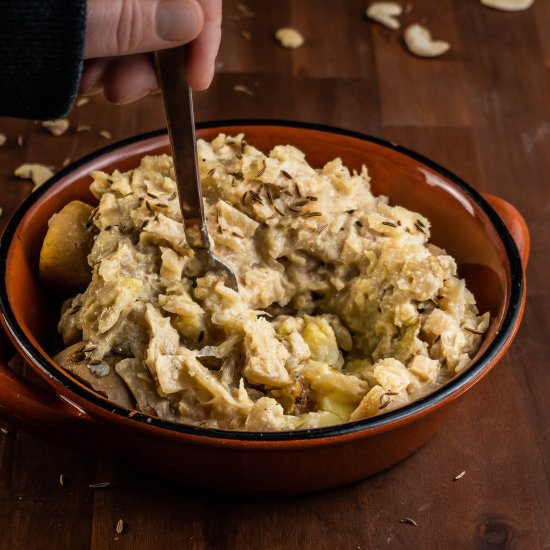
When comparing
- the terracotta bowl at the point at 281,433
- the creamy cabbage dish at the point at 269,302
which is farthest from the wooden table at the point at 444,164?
the creamy cabbage dish at the point at 269,302

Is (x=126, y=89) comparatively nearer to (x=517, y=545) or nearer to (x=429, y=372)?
(x=429, y=372)

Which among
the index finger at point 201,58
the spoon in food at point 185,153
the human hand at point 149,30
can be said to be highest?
the human hand at point 149,30

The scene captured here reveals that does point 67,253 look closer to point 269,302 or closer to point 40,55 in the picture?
point 269,302

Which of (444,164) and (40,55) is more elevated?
(40,55)

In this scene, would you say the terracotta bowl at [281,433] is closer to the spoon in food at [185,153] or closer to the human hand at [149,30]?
the spoon in food at [185,153]

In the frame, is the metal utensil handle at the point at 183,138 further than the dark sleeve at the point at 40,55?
Yes

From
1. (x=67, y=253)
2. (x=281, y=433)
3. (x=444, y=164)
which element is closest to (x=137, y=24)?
(x=67, y=253)

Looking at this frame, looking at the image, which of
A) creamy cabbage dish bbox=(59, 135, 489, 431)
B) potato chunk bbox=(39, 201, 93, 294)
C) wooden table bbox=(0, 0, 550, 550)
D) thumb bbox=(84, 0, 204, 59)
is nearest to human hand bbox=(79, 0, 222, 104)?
thumb bbox=(84, 0, 204, 59)
